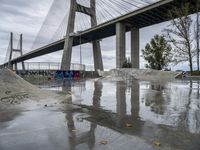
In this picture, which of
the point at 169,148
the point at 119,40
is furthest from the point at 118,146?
the point at 119,40

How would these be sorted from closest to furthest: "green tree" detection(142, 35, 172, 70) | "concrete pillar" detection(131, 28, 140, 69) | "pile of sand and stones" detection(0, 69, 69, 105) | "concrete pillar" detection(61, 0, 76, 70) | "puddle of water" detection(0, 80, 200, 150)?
"puddle of water" detection(0, 80, 200, 150)
"pile of sand and stones" detection(0, 69, 69, 105)
"green tree" detection(142, 35, 172, 70)
"concrete pillar" detection(131, 28, 140, 69)
"concrete pillar" detection(61, 0, 76, 70)

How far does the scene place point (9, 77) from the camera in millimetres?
10031

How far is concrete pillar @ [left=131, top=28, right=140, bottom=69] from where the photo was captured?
149 feet

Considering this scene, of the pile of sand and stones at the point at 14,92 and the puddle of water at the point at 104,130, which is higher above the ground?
the pile of sand and stones at the point at 14,92

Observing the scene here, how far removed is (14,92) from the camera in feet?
29.9

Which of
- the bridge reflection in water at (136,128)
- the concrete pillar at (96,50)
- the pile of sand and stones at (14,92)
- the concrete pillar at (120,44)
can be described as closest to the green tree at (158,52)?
the concrete pillar at (120,44)

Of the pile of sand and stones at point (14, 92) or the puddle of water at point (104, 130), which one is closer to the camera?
the puddle of water at point (104, 130)

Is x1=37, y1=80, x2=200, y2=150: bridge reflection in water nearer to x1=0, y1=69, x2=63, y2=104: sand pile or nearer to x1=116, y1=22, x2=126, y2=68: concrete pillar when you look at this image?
x1=0, y1=69, x2=63, y2=104: sand pile

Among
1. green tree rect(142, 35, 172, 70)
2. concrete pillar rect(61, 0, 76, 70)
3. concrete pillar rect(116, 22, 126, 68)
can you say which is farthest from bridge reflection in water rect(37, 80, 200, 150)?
concrete pillar rect(61, 0, 76, 70)

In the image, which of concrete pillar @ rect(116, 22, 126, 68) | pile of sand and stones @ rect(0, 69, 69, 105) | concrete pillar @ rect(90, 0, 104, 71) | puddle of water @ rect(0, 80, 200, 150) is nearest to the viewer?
puddle of water @ rect(0, 80, 200, 150)

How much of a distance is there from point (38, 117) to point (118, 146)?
2.69 m

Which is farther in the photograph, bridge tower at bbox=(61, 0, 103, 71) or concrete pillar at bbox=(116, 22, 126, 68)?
bridge tower at bbox=(61, 0, 103, 71)

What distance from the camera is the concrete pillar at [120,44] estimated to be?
42.4 m

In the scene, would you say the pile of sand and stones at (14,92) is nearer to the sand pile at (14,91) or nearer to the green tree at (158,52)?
the sand pile at (14,91)
